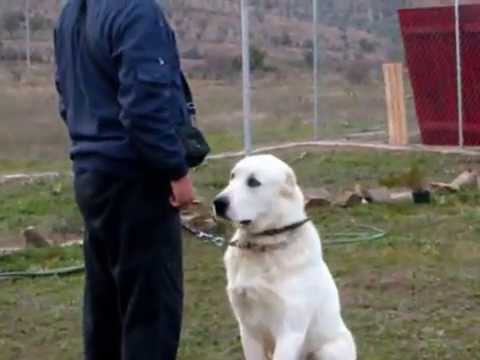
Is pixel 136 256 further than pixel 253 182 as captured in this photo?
No

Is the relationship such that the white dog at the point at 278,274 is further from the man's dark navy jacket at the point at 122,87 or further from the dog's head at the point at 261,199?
the man's dark navy jacket at the point at 122,87

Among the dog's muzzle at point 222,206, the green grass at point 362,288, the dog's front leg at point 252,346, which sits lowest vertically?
the green grass at point 362,288

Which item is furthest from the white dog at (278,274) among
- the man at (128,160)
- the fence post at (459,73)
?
the fence post at (459,73)

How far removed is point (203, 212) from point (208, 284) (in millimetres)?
2080

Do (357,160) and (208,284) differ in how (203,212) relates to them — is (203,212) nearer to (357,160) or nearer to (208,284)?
(208,284)

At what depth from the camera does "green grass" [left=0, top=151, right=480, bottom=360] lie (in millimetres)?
7457

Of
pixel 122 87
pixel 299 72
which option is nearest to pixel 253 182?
pixel 122 87

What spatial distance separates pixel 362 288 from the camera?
8742 millimetres

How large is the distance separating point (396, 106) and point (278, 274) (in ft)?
38.8

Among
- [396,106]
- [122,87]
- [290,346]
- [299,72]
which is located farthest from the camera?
[299,72]

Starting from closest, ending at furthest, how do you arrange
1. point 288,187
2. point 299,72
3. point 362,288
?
point 288,187, point 362,288, point 299,72

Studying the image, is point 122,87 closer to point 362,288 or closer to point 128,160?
point 128,160

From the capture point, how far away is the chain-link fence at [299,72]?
17.2 m

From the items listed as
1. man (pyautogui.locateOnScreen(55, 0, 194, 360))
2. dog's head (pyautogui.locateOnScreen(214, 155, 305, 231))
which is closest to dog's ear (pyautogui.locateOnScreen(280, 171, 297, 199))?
dog's head (pyautogui.locateOnScreen(214, 155, 305, 231))
